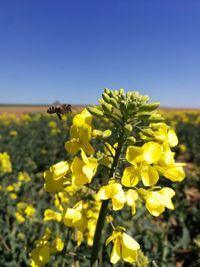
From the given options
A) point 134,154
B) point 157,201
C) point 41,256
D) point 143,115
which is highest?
point 143,115

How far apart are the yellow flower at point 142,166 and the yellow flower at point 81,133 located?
0.26 meters

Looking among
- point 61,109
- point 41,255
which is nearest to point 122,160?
point 41,255

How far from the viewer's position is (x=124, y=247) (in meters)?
2.06

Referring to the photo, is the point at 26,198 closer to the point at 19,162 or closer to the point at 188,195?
the point at 19,162

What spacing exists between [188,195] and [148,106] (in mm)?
7305

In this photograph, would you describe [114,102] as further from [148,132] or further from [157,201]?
[157,201]

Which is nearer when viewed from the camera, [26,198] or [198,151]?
[26,198]

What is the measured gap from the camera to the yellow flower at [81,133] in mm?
2058

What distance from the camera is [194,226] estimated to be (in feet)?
21.7

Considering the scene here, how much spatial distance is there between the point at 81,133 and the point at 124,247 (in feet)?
2.37

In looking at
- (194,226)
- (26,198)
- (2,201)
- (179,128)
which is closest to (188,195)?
(194,226)

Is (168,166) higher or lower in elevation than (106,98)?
lower

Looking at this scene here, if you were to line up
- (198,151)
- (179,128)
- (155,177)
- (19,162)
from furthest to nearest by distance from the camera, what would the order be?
(179,128), (198,151), (19,162), (155,177)

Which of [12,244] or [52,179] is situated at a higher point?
[52,179]
